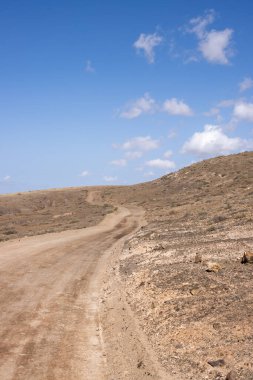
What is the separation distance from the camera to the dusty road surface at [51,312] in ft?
34.0

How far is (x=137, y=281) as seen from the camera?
1889 cm

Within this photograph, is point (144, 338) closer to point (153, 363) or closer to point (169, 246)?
point (153, 363)

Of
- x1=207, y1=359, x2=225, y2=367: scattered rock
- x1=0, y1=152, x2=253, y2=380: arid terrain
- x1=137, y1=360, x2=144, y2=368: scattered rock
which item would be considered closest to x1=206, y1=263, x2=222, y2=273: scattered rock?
x1=0, y1=152, x2=253, y2=380: arid terrain

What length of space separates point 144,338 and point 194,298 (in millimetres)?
2783

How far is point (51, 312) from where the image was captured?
14.7 m

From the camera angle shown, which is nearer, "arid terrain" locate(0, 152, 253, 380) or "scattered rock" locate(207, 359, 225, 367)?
"scattered rock" locate(207, 359, 225, 367)

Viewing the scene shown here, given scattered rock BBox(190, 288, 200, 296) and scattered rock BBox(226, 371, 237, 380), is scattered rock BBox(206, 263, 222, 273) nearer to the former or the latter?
scattered rock BBox(190, 288, 200, 296)

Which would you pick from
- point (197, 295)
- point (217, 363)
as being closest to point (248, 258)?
point (197, 295)

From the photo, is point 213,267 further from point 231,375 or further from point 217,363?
point 231,375

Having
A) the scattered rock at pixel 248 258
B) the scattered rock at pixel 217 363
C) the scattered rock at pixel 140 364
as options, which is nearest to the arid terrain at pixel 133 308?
the scattered rock at pixel 217 363

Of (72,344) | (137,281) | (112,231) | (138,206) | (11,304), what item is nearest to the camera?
(72,344)

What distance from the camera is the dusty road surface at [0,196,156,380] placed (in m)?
10.4

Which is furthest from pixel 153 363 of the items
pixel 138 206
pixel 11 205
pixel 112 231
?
pixel 11 205

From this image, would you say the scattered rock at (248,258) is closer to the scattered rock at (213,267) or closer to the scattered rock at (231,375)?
the scattered rock at (213,267)
